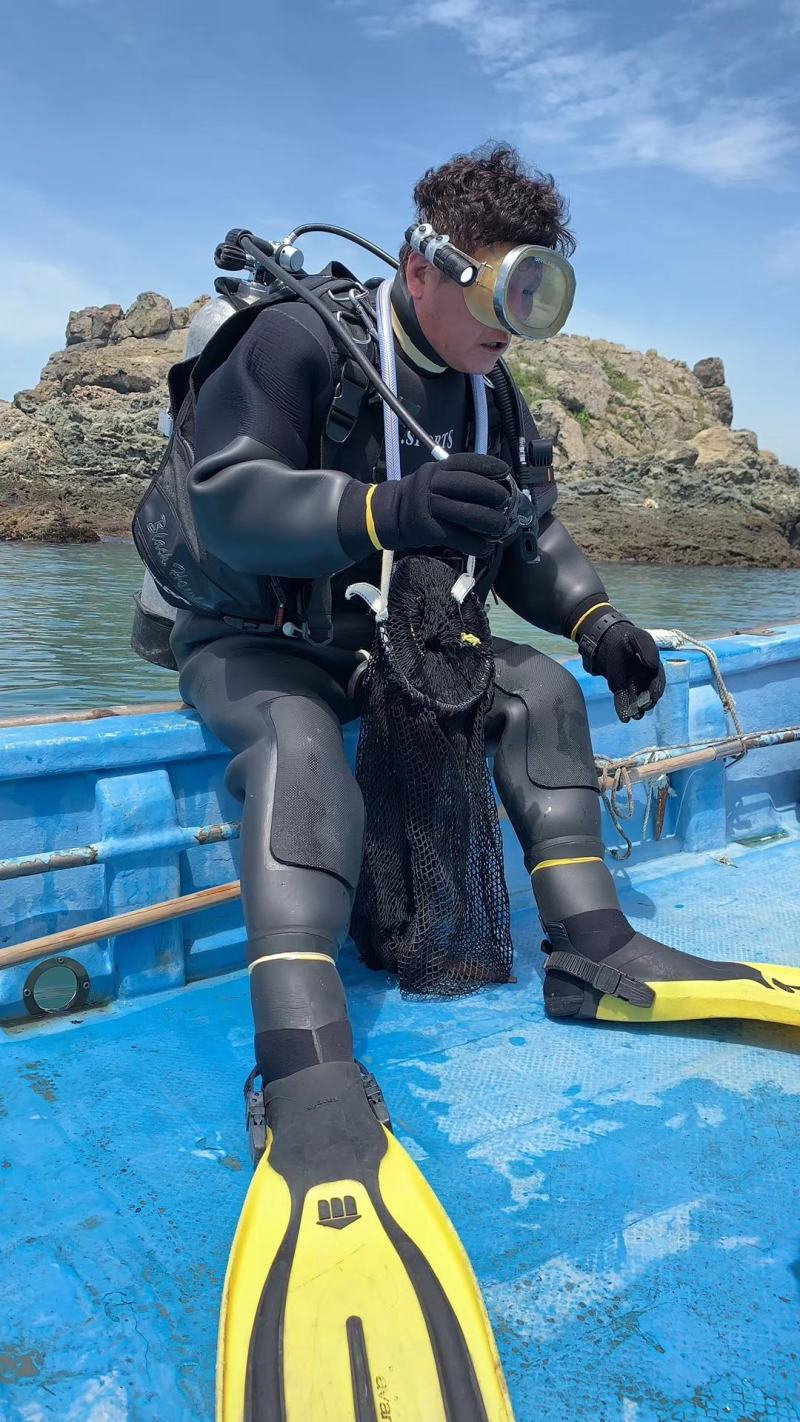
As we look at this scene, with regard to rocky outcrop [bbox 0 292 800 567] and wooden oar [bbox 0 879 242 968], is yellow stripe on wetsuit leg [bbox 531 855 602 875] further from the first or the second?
rocky outcrop [bbox 0 292 800 567]

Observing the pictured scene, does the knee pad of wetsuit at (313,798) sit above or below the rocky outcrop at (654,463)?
below

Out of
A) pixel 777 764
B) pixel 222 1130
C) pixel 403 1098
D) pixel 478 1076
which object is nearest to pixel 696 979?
pixel 478 1076

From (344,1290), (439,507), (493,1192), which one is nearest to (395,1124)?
(493,1192)

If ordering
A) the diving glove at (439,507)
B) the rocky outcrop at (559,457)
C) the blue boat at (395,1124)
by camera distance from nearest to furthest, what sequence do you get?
the blue boat at (395,1124) < the diving glove at (439,507) < the rocky outcrop at (559,457)

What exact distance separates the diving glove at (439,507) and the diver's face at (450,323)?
446mm

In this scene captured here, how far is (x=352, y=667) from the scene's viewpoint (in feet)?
7.61

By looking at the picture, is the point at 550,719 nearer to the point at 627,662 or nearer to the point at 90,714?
the point at 627,662

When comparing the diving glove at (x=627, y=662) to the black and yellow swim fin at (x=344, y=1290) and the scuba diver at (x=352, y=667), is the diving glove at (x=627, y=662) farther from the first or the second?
the black and yellow swim fin at (x=344, y=1290)

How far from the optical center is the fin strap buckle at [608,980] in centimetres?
198

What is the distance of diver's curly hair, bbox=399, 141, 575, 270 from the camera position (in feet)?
6.57

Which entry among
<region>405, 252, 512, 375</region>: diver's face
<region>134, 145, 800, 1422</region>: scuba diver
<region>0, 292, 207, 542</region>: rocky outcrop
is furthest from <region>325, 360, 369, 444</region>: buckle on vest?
<region>0, 292, 207, 542</region>: rocky outcrop

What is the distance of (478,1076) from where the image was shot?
189 cm

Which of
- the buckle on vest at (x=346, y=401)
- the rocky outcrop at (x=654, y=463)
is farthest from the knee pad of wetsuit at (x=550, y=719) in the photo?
the rocky outcrop at (x=654, y=463)

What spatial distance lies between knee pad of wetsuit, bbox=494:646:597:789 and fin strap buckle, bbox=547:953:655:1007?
37 centimetres
